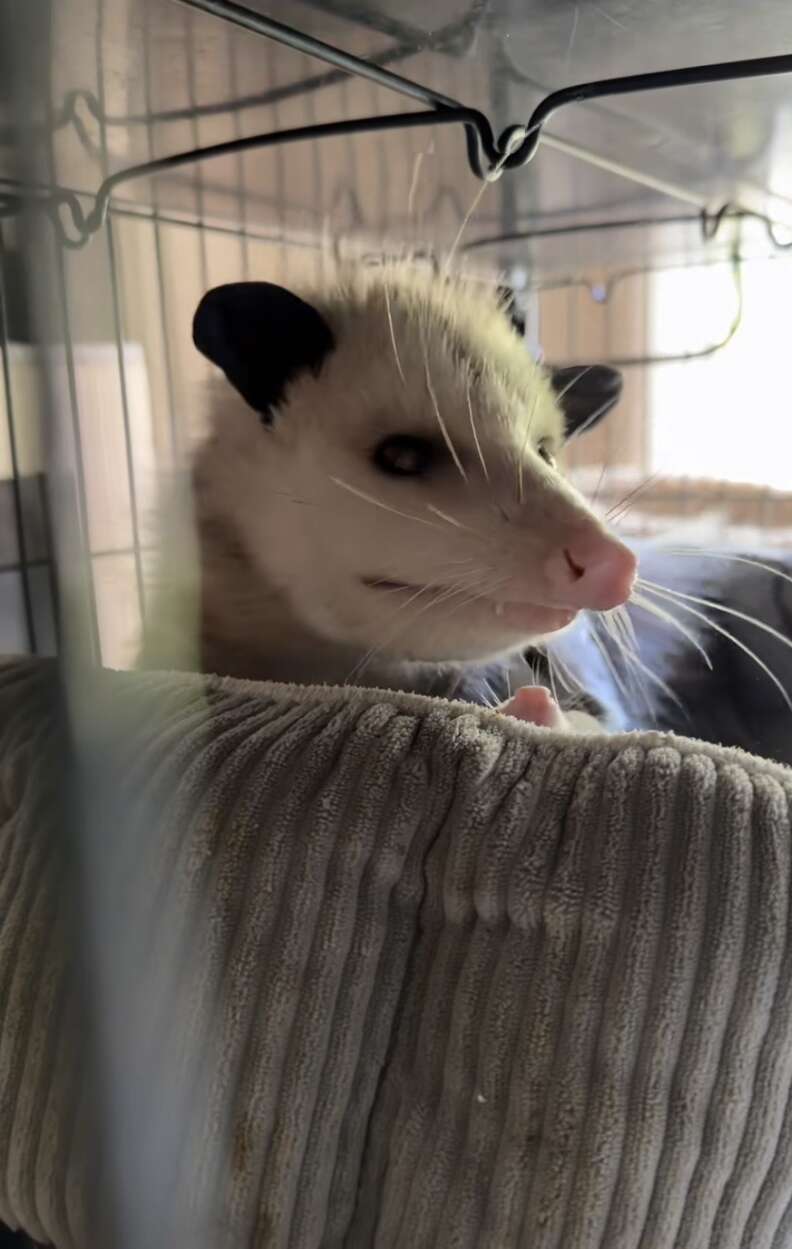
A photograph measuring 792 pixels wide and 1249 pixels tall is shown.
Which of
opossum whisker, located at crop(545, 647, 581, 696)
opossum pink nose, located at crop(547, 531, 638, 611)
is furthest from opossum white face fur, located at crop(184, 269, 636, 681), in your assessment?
opossum whisker, located at crop(545, 647, 581, 696)

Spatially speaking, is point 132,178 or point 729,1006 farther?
point 132,178

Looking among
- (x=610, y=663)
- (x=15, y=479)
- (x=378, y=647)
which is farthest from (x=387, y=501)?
(x=610, y=663)

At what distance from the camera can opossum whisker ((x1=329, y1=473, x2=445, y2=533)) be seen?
0.62 m

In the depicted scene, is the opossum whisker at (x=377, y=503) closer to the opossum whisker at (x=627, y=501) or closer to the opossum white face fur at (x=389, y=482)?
the opossum white face fur at (x=389, y=482)

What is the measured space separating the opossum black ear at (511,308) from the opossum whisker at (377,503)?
8.8 inches

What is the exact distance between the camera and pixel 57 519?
1.38ft

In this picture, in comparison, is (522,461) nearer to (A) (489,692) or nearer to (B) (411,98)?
(A) (489,692)

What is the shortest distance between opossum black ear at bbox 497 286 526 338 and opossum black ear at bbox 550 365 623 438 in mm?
43

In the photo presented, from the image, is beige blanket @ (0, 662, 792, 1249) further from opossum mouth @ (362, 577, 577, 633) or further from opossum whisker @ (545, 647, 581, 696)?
opossum whisker @ (545, 647, 581, 696)

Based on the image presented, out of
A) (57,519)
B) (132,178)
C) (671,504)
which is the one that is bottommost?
(671,504)

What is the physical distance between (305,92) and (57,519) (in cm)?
54

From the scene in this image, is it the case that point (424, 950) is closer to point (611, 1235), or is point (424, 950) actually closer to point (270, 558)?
point (611, 1235)

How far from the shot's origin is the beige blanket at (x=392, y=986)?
42cm

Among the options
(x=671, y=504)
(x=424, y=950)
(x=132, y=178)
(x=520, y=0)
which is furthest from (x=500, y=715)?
(x=671, y=504)
